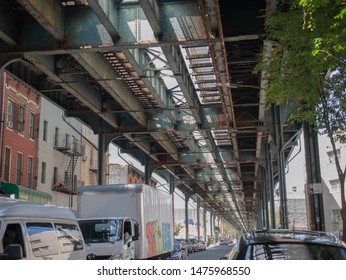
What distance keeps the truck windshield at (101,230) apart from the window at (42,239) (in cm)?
594

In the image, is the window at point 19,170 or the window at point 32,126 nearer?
the window at point 19,170

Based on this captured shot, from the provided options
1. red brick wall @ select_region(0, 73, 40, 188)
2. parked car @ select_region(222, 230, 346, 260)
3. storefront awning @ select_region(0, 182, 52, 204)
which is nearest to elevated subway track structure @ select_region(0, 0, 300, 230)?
storefront awning @ select_region(0, 182, 52, 204)

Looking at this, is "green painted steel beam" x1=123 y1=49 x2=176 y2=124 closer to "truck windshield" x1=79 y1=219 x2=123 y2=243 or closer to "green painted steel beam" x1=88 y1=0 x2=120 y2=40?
"green painted steel beam" x1=88 y1=0 x2=120 y2=40

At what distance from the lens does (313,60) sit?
8312 mm

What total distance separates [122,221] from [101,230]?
0.72m

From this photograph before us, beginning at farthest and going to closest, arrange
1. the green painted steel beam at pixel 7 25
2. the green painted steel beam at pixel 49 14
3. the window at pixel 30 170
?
the window at pixel 30 170 → the green painted steel beam at pixel 7 25 → the green painted steel beam at pixel 49 14

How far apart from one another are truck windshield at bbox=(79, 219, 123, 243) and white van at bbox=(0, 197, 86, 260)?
4801 millimetres

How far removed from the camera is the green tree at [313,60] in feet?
26.7

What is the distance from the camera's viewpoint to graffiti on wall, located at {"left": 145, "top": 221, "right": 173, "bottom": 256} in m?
18.5

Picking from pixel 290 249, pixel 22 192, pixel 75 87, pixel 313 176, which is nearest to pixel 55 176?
pixel 22 192

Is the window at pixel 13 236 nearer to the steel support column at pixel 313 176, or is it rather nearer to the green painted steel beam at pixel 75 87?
the green painted steel beam at pixel 75 87

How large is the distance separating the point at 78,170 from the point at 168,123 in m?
18.4

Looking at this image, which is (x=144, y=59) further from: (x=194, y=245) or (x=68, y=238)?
(x=194, y=245)

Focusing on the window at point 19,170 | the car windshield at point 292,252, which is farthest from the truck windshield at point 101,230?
the window at point 19,170
